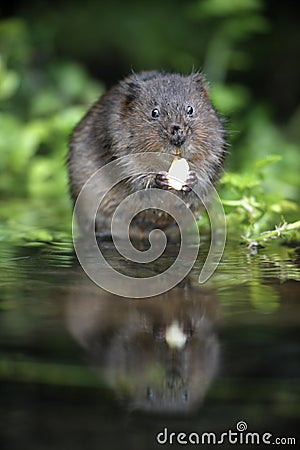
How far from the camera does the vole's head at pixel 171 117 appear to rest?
4.38 m

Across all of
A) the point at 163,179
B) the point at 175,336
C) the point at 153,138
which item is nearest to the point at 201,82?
the point at 153,138

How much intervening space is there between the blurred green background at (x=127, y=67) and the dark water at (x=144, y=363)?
2.64 metres

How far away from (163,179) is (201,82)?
0.75 meters

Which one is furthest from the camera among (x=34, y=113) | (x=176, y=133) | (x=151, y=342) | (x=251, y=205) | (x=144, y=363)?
(x=34, y=113)

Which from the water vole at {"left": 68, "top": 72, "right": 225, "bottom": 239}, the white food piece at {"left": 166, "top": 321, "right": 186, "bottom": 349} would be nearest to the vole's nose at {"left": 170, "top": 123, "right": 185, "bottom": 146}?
the water vole at {"left": 68, "top": 72, "right": 225, "bottom": 239}

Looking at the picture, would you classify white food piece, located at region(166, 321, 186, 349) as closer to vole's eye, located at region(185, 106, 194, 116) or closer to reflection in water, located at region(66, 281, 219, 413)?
reflection in water, located at region(66, 281, 219, 413)

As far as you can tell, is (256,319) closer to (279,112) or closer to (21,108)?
(21,108)

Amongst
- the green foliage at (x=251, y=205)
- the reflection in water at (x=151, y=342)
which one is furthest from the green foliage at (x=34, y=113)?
the reflection in water at (x=151, y=342)

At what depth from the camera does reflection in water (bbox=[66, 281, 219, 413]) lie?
232 cm

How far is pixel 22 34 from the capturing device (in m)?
8.70

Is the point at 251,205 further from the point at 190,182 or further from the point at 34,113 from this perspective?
the point at 34,113

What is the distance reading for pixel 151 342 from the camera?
8.84 feet

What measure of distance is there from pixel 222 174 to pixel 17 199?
221cm

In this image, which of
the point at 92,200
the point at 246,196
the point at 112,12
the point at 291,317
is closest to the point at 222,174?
the point at 246,196
